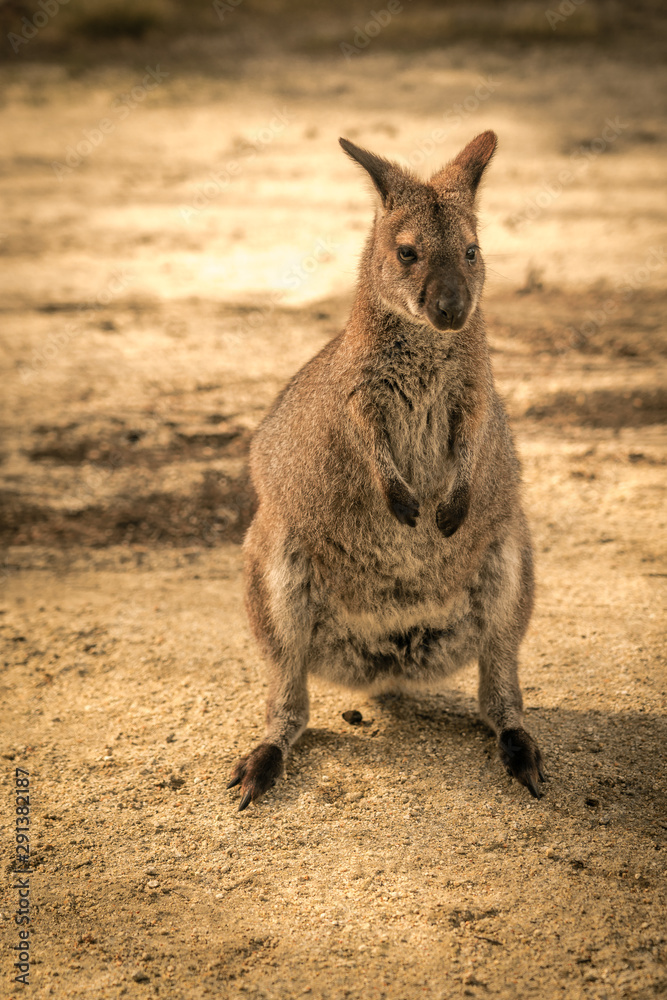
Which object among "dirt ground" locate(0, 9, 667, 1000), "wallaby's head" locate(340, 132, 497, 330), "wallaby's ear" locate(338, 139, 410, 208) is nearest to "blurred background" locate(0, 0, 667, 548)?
"dirt ground" locate(0, 9, 667, 1000)

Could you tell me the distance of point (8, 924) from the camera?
290 cm

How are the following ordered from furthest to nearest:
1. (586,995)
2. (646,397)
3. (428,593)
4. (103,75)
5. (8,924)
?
(103,75) < (646,397) < (428,593) < (8,924) < (586,995)

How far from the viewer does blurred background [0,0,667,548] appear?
249 inches

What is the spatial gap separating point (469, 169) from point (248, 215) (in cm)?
640

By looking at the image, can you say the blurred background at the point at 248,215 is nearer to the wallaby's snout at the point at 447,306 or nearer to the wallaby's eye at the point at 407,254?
the wallaby's eye at the point at 407,254

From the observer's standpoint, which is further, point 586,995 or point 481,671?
point 481,671

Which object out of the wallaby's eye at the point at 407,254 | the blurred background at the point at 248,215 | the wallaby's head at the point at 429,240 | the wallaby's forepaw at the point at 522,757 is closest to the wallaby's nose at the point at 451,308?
the wallaby's head at the point at 429,240

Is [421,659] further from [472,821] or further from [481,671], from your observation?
[472,821]

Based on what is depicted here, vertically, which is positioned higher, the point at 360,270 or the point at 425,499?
the point at 360,270

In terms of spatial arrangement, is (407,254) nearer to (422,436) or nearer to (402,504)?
(422,436)

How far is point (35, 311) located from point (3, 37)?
7918 millimetres

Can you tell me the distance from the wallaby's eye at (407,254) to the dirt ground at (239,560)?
1.92m

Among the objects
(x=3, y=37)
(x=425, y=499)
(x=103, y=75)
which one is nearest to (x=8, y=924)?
(x=425, y=499)

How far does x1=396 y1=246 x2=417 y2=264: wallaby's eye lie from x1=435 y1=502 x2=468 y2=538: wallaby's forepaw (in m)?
0.92
